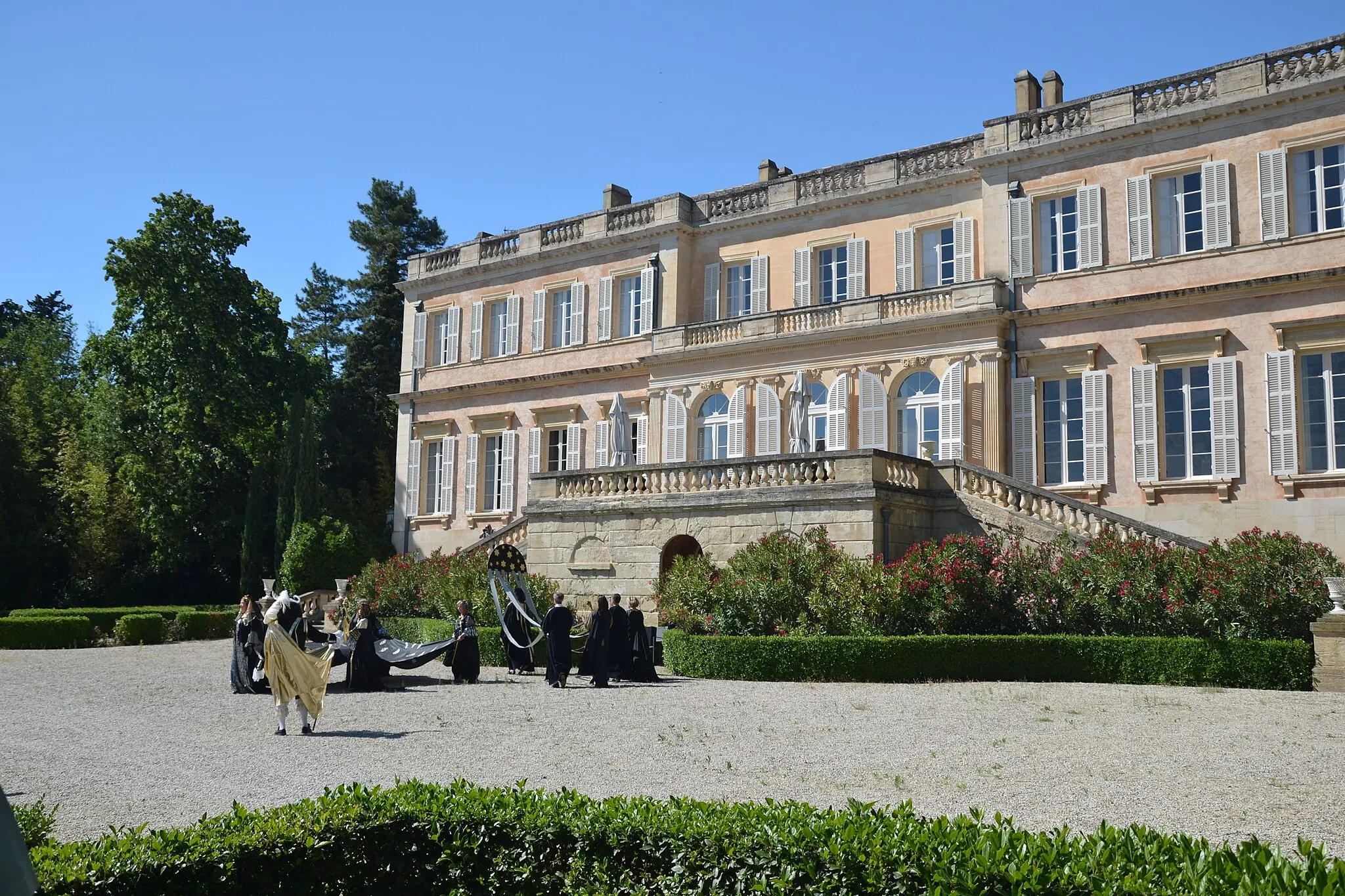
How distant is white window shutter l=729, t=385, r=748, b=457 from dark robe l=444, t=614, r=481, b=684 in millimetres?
10142

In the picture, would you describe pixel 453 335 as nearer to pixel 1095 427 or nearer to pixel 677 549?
pixel 677 549

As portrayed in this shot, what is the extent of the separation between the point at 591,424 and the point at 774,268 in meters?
6.14

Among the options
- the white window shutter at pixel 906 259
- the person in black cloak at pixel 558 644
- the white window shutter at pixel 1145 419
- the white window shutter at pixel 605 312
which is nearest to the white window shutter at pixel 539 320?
the white window shutter at pixel 605 312

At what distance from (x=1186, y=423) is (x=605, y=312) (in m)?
14.1

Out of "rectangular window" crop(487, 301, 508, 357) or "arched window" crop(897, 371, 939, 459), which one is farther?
"rectangular window" crop(487, 301, 508, 357)

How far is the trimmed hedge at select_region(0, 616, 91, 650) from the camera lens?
2408 cm

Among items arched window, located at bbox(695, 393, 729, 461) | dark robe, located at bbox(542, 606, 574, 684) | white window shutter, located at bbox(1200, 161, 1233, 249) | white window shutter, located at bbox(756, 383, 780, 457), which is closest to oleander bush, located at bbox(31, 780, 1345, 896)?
dark robe, located at bbox(542, 606, 574, 684)

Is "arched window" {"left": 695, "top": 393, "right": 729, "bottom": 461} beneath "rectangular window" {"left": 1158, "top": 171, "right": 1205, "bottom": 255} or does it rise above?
beneath

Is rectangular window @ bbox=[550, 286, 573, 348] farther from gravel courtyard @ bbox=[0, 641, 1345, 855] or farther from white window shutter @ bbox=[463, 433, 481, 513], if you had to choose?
gravel courtyard @ bbox=[0, 641, 1345, 855]

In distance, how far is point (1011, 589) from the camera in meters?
15.8

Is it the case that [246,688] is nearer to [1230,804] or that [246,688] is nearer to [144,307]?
[1230,804]

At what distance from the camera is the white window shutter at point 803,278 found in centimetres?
2559

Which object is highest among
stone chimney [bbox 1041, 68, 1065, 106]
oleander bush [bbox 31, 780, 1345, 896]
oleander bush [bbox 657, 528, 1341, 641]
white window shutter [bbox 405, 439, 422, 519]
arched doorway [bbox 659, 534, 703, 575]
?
stone chimney [bbox 1041, 68, 1065, 106]

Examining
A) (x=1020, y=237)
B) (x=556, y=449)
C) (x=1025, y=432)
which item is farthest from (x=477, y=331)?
(x=1025, y=432)
